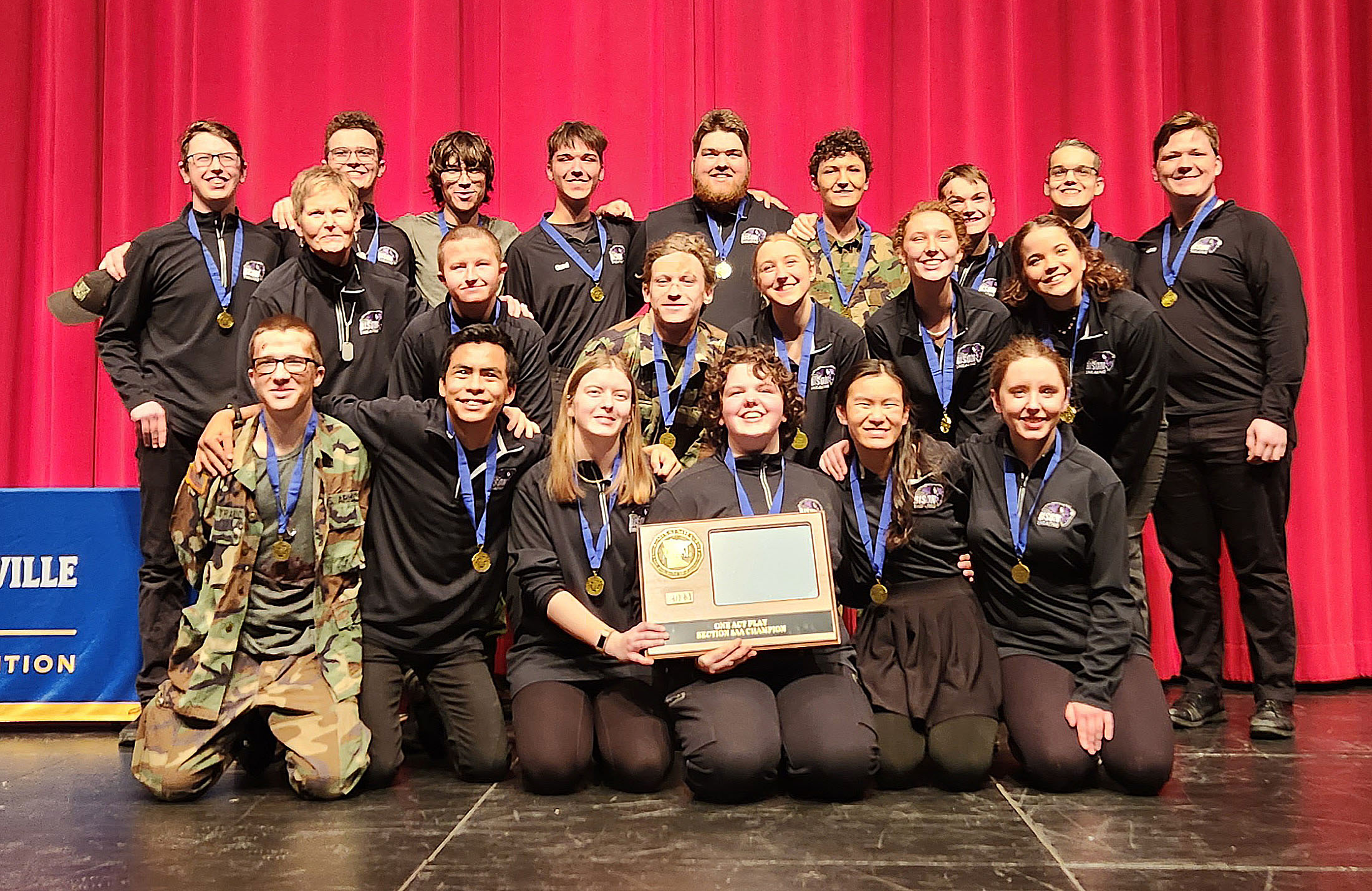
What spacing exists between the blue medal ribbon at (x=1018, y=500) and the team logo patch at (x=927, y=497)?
0.79 feet

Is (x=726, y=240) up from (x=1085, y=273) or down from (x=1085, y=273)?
up

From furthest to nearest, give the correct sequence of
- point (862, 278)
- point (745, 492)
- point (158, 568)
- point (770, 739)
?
point (862, 278) → point (158, 568) → point (745, 492) → point (770, 739)

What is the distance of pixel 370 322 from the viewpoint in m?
4.61

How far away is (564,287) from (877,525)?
1980mm

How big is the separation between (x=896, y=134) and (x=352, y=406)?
12.2 feet

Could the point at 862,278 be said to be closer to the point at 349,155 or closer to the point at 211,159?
the point at 349,155

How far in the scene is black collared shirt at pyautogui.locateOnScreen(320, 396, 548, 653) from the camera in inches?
164

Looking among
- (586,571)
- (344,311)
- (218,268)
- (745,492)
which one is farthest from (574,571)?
(218,268)

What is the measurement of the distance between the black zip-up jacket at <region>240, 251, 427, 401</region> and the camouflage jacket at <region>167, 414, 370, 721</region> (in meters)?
0.52

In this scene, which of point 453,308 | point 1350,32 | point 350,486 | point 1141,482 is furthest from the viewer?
point 1350,32

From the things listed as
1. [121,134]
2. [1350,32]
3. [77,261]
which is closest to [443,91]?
[121,134]

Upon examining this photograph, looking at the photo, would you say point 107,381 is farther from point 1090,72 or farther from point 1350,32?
point 1350,32

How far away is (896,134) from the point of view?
6.48 meters

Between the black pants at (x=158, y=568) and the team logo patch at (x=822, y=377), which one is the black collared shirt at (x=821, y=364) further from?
the black pants at (x=158, y=568)
